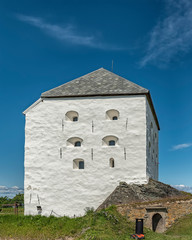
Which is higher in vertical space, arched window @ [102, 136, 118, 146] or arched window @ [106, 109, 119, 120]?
arched window @ [106, 109, 119, 120]

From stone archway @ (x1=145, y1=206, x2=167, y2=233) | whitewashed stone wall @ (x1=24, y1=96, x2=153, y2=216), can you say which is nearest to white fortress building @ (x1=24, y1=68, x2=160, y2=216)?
whitewashed stone wall @ (x1=24, y1=96, x2=153, y2=216)

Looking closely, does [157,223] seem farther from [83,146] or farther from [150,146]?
[83,146]

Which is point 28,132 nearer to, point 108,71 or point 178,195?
point 108,71

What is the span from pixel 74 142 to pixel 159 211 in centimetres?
634

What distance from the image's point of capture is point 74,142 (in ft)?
61.9

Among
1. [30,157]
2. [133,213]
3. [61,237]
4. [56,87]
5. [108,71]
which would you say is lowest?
[61,237]

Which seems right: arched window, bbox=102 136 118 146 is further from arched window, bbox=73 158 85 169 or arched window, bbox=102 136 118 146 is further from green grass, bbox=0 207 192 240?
green grass, bbox=0 207 192 240

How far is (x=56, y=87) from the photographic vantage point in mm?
20297

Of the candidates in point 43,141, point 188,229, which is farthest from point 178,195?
point 43,141

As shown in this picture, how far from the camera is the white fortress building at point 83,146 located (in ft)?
58.6

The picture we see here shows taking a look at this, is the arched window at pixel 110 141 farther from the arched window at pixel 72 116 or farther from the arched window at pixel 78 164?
the arched window at pixel 72 116

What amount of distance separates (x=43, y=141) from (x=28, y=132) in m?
1.11

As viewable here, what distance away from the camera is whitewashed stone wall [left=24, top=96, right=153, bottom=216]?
17.8 meters

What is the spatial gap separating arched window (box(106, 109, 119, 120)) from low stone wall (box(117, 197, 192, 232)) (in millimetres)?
5617
